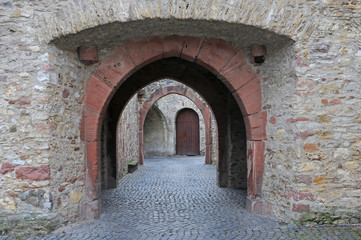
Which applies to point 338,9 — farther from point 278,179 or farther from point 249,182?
point 249,182

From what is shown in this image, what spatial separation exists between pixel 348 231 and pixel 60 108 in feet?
11.6

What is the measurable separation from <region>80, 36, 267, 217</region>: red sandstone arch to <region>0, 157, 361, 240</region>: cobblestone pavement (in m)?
0.39

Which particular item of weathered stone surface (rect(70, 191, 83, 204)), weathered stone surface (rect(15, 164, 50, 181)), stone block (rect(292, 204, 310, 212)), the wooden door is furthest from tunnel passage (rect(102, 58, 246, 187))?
the wooden door

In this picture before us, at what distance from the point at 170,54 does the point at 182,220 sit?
2264 mm

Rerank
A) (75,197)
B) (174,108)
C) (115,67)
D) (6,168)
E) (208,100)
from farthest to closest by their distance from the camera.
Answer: (174,108)
(208,100)
(115,67)
(75,197)
(6,168)

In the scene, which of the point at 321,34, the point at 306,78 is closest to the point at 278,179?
the point at 306,78

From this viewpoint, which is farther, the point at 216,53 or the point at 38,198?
the point at 216,53

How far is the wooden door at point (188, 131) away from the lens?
50.5 feet

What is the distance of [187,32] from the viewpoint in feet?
12.9

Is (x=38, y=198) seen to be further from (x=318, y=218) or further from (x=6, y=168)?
(x=318, y=218)

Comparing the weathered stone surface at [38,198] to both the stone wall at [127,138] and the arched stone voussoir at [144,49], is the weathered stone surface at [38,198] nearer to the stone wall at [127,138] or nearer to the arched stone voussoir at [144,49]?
the arched stone voussoir at [144,49]

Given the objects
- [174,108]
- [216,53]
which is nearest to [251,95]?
[216,53]

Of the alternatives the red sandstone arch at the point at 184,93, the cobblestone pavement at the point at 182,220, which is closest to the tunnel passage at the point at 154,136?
the red sandstone arch at the point at 184,93

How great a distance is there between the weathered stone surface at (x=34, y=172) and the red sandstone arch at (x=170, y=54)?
713 mm
